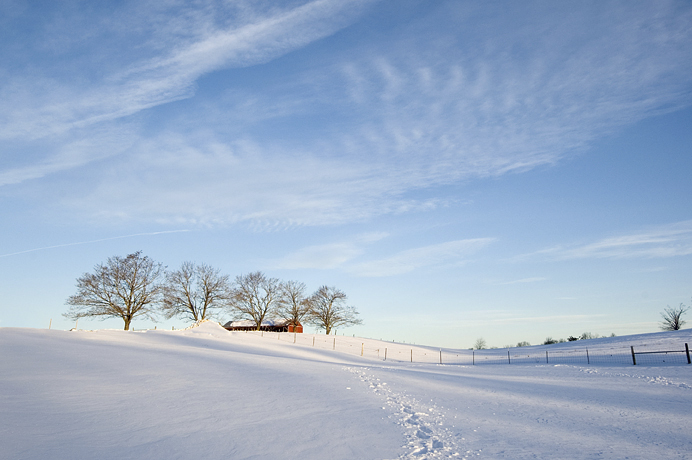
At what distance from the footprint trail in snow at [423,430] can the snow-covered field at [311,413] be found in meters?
0.04

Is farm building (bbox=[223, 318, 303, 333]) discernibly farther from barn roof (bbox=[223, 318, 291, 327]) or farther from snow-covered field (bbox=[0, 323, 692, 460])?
snow-covered field (bbox=[0, 323, 692, 460])

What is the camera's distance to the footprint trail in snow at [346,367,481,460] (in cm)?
857

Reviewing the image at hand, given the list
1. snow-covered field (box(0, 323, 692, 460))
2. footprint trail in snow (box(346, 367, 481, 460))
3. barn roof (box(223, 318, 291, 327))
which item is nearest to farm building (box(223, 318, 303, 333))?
barn roof (box(223, 318, 291, 327))

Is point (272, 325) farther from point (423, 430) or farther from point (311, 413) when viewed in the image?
point (423, 430)

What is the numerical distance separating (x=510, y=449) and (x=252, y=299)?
71151mm

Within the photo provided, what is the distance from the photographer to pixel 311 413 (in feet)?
39.7

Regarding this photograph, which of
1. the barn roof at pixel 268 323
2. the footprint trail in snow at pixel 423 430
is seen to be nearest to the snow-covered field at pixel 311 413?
the footprint trail in snow at pixel 423 430

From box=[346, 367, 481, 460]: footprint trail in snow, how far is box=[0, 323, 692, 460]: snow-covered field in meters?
0.04

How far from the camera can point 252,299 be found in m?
76.6

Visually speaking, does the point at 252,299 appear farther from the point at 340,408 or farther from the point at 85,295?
the point at 340,408

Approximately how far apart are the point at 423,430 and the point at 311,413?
3411mm

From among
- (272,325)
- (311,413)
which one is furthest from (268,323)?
(311,413)

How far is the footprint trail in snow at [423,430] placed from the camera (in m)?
8.57

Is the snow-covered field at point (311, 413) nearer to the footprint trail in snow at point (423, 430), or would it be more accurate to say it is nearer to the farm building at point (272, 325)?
the footprint trail in snow at point (423, 430)
